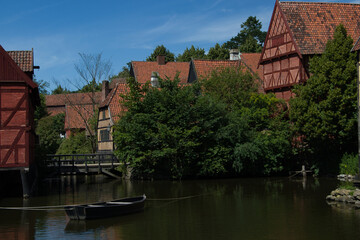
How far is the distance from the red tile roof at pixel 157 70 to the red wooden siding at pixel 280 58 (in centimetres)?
1213

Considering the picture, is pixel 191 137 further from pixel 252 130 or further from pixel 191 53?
pixel 191 53

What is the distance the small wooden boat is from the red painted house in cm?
2223

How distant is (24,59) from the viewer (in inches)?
1065

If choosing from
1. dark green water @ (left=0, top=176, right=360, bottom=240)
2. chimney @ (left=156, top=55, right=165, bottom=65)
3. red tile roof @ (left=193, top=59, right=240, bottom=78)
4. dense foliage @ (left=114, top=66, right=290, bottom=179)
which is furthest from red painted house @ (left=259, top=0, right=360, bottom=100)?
chimney @ (left=156, top=55, right=165, bottom=65)

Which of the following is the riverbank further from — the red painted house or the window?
the window

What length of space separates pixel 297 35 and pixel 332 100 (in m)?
8.73

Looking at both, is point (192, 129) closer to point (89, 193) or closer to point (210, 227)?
point (89, 193)

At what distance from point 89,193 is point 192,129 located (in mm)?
9228

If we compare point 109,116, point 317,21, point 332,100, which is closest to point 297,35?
point 317,21

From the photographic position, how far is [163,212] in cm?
2139

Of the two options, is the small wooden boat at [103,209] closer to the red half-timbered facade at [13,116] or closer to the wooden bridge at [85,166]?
the red half-timbered facade at [13,116]

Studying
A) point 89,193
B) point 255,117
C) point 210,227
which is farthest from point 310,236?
point 255,117

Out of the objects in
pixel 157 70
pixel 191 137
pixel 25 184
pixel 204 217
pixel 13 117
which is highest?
pixel 157 70

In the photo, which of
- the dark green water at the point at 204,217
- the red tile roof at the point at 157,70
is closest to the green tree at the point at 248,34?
the red tile roof at the point at 157,70
